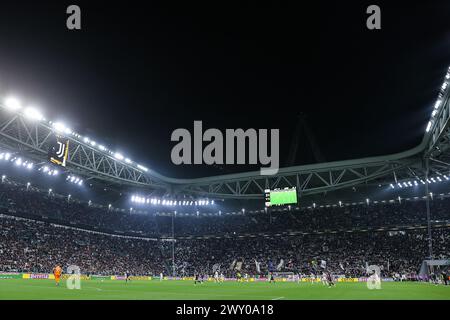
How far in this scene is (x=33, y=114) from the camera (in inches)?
→ 1585

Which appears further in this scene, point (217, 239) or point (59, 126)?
point (217, 239)

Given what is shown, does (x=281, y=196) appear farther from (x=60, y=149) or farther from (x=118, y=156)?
(x=60, y=149)

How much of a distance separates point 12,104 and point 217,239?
5492 cm

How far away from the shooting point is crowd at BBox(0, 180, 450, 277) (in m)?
61.9

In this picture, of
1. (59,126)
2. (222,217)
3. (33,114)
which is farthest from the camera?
(222,217)

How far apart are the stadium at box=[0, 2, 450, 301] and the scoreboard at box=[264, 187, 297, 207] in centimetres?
16

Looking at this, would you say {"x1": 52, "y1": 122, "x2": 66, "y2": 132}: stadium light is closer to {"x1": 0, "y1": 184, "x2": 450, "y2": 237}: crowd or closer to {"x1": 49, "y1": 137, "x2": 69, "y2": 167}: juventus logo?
{"x1": 49, "y1": 137, "x2": 69, "y2": 167}: juventus logo

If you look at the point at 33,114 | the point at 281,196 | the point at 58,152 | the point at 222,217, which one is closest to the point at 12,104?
the point at 33,114

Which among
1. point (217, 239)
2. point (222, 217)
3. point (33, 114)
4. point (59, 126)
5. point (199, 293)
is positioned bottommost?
point (217, 239)

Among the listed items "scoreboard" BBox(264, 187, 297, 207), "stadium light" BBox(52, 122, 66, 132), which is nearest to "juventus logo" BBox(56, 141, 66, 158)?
"stadium light" BBox(52, 122, 66, 132)

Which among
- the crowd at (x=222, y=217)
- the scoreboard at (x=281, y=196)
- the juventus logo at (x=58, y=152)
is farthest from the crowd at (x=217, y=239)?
the juventus logo at (x=58, y=152)

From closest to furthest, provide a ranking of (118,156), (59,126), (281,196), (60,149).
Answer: (60,149), (59,126), (118,156), (281,196)

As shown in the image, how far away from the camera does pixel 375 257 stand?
6781 cm
